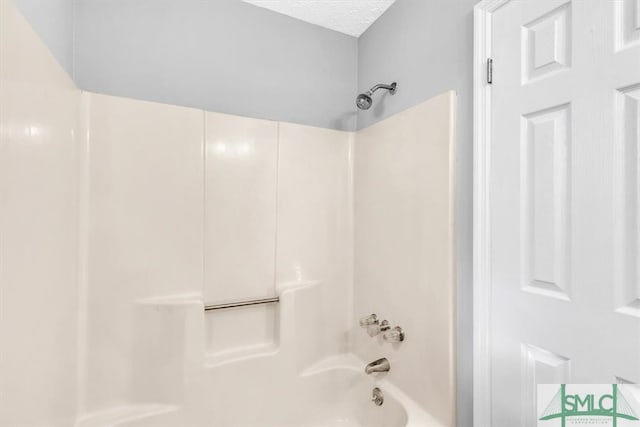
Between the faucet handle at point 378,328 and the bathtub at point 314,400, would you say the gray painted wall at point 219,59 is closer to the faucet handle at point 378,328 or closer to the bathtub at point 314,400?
the faucet handle at point 378,328

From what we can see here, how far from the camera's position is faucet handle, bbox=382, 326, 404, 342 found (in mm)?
1398

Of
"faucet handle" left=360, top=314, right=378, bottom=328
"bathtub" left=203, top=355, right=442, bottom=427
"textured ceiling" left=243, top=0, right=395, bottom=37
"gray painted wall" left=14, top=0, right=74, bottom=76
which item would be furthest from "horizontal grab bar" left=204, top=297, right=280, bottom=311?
"textured ceiling" left=243, top=0, right=395, bottom=37

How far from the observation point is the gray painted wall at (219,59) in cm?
136

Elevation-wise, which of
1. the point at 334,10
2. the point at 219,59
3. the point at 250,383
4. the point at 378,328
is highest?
the point at 334,10

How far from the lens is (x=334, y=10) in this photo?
1.66m

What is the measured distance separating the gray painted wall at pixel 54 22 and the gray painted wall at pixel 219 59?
0.07 m

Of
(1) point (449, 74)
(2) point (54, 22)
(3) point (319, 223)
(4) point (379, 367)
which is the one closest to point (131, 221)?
(2) point (54, 22)

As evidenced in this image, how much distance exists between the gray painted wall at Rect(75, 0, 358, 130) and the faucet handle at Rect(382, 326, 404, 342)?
1.21m

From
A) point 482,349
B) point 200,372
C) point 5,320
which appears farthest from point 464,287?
point 5,320

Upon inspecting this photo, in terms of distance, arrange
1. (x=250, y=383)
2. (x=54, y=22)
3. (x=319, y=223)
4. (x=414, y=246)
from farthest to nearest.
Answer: (x=319, y=223) < (x=250, y=383) < (x=414, y=246) < (x=54, y=22)

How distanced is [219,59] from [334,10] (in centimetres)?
69

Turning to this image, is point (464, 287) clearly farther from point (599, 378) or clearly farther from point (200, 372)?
point (200, 372)

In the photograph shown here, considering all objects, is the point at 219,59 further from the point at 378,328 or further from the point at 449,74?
the point at 378,328

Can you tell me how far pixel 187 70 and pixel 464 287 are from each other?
162 cm
